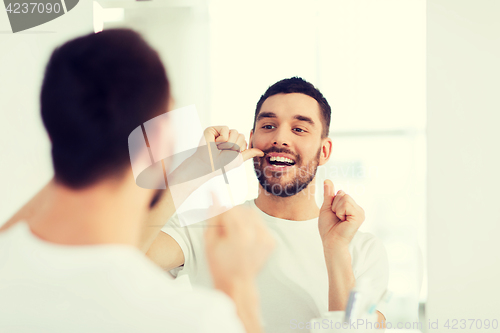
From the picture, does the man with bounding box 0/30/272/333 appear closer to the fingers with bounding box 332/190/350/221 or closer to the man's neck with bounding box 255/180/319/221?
the man's neck with bounding box 255/180/319/221

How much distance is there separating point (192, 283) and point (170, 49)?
67 centimetres

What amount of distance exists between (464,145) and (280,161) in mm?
567

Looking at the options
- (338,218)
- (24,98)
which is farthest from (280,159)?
(24,98)

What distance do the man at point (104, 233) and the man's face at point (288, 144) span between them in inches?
2.5

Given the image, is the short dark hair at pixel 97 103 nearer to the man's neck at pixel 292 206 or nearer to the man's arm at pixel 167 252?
the man's arm at pixel 167 252

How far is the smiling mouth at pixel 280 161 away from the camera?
40.0 inches

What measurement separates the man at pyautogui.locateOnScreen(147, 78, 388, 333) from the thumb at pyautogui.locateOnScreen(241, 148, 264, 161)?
0.03 ft

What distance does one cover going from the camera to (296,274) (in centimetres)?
99

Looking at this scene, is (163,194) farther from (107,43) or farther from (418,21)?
(418,21)

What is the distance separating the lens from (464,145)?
1.10 metres

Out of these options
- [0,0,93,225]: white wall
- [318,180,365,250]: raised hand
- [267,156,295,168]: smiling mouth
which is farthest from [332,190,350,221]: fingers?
[0,0,93,225]: white wall

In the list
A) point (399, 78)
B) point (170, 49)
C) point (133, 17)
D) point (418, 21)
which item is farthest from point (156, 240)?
point (418, 21)

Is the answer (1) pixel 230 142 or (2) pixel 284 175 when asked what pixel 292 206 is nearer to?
(2) pixel 284 175

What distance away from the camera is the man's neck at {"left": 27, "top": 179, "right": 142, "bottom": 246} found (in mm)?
863
